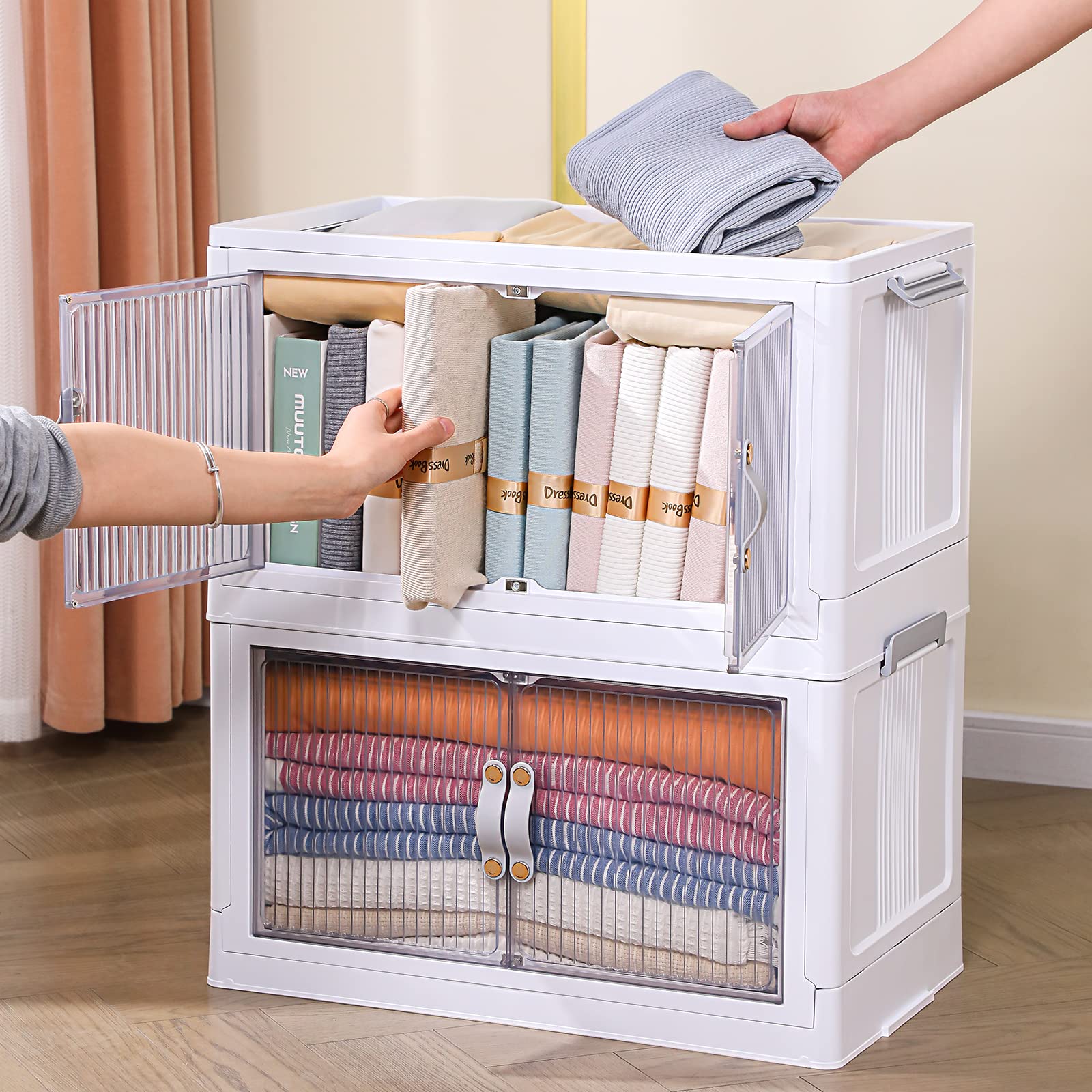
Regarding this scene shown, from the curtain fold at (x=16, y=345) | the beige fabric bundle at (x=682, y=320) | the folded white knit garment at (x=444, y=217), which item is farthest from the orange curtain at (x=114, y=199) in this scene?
the beige fabric bundle at (x=682, y=320)

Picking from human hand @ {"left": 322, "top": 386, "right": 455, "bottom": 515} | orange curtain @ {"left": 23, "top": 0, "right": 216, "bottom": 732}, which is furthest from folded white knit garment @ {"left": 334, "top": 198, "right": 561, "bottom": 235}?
orange curtain @ {"left": 23, "top": 0, "right": 216, "bottom": 732}

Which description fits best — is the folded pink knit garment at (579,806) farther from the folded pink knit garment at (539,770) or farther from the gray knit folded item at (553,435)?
the gray knit folded item at (553,435)

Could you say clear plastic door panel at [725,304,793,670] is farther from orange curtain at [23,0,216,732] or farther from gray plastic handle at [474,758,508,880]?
orange curtain at [23,0,216,732]

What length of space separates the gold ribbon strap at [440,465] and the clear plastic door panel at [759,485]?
0.97 feet

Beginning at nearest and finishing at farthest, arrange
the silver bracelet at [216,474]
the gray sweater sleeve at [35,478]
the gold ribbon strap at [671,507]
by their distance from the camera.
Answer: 1. the gray sweater sleeve at [35,478]
2. the silver bracelet at [216,474]
3. the gold ribbon strap at [671,507]

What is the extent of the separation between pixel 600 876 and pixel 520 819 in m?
0.10

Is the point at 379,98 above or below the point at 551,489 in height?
above

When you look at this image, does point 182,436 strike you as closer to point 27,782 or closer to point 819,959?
point 819,959

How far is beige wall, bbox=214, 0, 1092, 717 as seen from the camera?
7.49 ft

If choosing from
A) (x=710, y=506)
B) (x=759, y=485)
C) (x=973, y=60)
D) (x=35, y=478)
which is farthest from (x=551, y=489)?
(x=973, y=60)

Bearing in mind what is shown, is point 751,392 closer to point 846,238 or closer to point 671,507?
point 671,507

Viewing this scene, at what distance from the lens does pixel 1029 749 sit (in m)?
2.39

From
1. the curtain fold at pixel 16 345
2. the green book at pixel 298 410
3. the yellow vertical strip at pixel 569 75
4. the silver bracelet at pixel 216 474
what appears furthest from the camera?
the yellow vertical strip at pixel 569 75

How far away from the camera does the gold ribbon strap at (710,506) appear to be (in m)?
1.50
